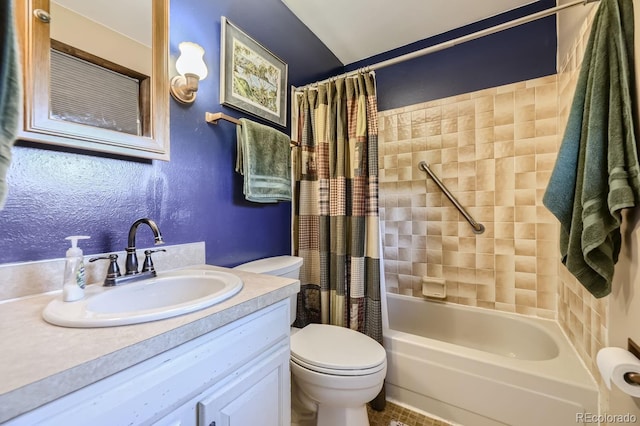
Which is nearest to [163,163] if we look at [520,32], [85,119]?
[85,119]

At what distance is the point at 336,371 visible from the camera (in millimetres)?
1080

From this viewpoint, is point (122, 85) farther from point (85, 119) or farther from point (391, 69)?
point (391, 69)

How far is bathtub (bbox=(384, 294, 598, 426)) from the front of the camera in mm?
1097

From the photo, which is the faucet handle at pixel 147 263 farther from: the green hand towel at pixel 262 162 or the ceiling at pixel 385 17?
the ceiling at pixel 385 17

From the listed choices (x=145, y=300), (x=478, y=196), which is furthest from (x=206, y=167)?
(x=478, y=196)

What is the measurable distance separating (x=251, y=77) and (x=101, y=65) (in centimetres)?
71

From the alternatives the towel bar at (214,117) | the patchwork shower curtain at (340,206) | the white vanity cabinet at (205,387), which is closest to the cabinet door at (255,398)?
the white vanity cabinet at (205,387)

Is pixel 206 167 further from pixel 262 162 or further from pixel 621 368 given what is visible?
pixel 621 368

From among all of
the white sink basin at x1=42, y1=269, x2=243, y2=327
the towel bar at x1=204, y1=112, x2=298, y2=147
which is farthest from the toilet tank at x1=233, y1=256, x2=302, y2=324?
the towel bar at x1=204, y1=112, x2=298, y2=147

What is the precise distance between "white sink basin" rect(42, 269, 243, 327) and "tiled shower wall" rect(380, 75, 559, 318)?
61.4 inches

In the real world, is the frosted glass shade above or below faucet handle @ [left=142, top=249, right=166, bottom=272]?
above

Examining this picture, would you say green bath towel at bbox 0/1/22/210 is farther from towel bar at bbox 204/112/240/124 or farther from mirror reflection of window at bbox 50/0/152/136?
towel bar at bbox 204/112/240/124

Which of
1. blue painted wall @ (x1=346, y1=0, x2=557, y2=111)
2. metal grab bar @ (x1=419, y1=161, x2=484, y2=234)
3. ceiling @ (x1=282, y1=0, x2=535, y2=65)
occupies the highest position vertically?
ceiling @ (x1=282, y1=0, x2=535, y2=65)

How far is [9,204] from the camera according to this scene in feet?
2.30
